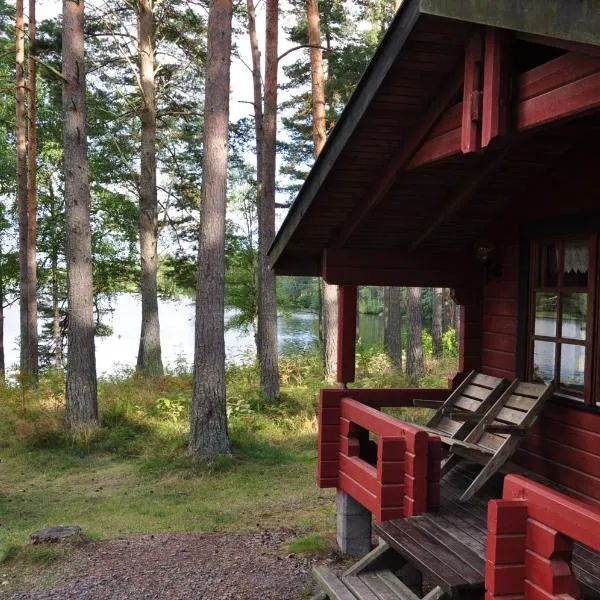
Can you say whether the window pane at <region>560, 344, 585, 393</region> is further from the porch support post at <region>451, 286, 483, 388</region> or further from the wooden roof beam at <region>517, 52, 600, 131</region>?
the wooden roof beam at <region>517, 52, 600, 131</region>

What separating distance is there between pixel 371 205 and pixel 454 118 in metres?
1.44

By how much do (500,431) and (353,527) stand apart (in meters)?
1.93

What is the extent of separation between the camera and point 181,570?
573cm

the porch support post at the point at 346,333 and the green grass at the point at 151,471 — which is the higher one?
the porch support post at the point at 346,333

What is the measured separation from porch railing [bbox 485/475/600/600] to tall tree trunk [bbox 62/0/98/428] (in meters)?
9.05

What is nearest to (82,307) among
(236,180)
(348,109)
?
(348,109)

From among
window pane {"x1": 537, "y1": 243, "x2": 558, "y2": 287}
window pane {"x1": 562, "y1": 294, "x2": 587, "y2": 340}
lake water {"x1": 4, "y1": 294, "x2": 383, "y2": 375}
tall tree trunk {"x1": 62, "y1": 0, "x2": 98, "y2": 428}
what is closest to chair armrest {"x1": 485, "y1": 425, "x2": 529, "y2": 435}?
window pane {"x1": 562, "y1": 294, "x2": 587, "y2": 340}

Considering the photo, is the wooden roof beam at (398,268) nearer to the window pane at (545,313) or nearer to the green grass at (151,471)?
the window pane at (545,313)

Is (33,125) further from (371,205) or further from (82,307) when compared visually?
(371,205)

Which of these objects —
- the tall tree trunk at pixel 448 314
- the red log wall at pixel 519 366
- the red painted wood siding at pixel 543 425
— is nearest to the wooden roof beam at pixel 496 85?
the red log wall at pixel 519 366

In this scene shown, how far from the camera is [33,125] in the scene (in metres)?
16.9

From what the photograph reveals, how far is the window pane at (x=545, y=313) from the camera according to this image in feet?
17.2

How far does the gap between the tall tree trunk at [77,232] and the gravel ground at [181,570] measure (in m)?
4.78

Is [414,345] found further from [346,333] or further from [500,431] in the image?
[500,431]
